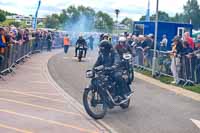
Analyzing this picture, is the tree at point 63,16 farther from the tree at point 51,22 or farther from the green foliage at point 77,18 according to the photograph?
the tree at point 51,22

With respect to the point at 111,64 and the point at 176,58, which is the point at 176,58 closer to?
the point at 176,58

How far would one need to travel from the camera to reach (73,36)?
188ft

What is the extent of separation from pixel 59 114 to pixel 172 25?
2072cm

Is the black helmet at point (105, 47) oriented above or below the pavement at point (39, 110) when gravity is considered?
above

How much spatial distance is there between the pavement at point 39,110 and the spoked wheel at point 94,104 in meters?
0.19

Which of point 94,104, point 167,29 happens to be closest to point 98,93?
point 94,104

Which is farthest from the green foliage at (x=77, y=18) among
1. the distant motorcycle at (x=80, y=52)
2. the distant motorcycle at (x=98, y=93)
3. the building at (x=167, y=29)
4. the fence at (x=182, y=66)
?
the distant motorcycle at (x=98, y=93)

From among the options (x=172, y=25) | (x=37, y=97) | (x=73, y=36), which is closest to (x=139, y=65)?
(x=172, y=25)

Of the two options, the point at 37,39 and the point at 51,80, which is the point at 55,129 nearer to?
the point at 51,80

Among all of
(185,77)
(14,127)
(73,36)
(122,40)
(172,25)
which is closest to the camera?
(14,127)

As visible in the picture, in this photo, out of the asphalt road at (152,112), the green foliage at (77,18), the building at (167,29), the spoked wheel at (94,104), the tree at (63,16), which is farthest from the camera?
the tree at (63,16)

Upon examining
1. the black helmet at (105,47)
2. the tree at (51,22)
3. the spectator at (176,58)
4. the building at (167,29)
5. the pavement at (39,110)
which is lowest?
the pavement at (39,110)

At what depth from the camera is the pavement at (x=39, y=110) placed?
920 centimetres

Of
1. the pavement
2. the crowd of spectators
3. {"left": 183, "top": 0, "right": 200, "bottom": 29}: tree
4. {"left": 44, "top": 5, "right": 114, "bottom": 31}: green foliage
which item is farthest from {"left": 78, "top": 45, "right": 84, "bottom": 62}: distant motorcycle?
{"left": 183, "top": 0, "right": 200, "bottom": 29}: tree
